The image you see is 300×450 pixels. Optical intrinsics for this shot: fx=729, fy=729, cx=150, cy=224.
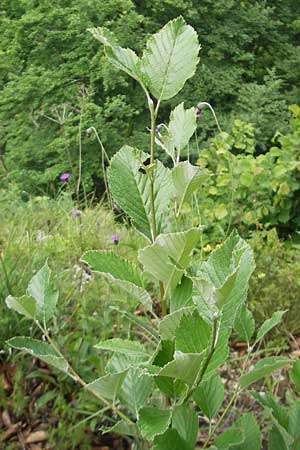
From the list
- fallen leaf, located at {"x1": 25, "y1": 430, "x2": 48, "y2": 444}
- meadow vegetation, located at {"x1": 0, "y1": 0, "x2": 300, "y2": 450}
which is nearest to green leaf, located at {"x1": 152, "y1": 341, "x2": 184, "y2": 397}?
meadow vegetation, located at {"x1": 0, "y1": 0, "x2": 300, "y2": 450}

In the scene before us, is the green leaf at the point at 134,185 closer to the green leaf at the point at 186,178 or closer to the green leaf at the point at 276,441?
the green leaf at the point at 186,178

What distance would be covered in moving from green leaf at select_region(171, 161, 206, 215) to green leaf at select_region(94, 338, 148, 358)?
28 centimetres

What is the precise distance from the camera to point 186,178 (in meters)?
1.12

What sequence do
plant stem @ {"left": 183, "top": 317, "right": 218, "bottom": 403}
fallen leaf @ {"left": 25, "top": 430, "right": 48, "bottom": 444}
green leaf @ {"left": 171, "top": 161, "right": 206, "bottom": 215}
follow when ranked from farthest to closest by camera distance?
fallen leaf @ {"left": 25, "top": 430, "right": 48, "bottom": 444}, green leaf @ {"left": 171, "top": 161, "right": 206, "bottom": 215}, plant stem @ {"left": 183, "top": 317, "right": 218, "bottom": 403}

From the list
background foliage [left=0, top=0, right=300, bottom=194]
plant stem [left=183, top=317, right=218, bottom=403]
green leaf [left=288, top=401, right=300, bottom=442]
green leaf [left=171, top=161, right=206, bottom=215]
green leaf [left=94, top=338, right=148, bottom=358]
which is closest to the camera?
plant stem [left=183, top=317, right=218, bottom=403]

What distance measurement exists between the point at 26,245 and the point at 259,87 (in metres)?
7.24

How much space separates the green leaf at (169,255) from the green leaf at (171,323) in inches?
2.5

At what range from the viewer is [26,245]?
9.57ft

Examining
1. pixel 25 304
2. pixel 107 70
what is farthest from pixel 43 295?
pixel 107 70

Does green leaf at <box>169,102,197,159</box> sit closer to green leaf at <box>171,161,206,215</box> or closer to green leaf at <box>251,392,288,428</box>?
green leaf at <box>171,161,206,215</box>

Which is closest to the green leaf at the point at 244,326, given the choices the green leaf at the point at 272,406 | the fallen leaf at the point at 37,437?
the green leaf at the point at 272,406

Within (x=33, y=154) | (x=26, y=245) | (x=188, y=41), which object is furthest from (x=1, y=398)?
(x=33, y=154)

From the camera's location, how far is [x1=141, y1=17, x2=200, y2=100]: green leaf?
1.05 meters

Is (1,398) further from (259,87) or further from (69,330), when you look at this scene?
(259,87)
